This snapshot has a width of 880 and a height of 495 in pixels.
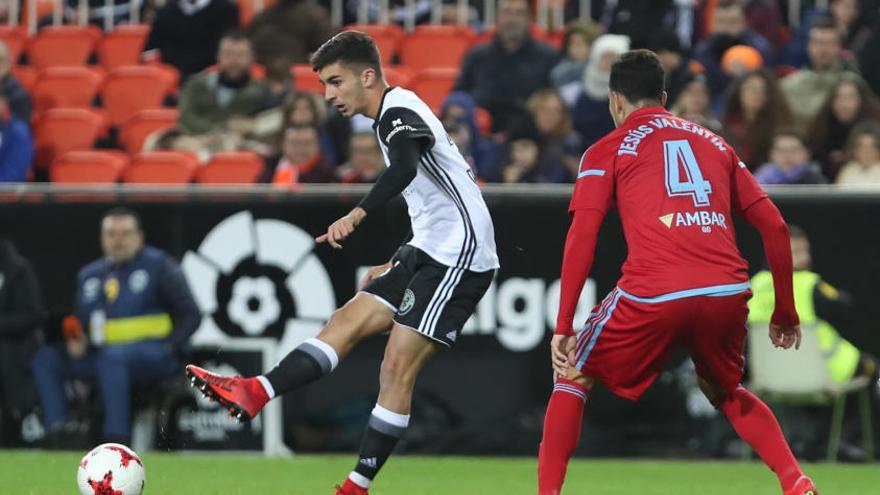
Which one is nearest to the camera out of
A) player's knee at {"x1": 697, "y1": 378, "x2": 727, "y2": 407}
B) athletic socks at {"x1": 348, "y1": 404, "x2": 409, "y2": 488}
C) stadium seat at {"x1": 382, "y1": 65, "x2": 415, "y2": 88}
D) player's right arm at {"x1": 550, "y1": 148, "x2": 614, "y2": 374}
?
player's right arm at {"x1": 550, "y1": 148, "x2": 614, "y2": 374}

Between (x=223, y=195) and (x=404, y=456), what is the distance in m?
2.06

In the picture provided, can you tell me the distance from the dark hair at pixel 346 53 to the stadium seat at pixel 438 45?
300 inches

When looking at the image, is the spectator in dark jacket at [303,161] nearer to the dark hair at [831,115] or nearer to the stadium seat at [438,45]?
the stadium seat at [438,45]

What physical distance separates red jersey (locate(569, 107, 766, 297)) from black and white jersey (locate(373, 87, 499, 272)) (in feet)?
2.81

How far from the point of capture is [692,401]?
10883 millimetres

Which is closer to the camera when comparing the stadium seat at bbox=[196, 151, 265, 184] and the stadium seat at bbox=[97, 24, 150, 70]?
the stadium seat at bbox=[196, 151, 265, 184]

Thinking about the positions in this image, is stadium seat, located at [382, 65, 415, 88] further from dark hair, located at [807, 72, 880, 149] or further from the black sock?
the black sock

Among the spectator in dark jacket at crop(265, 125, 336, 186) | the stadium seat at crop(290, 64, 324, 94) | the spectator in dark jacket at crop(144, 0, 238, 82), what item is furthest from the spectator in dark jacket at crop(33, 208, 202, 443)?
the spectator in dark jacket at crop(144, 0, 238, 82)

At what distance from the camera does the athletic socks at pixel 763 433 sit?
22.4ft

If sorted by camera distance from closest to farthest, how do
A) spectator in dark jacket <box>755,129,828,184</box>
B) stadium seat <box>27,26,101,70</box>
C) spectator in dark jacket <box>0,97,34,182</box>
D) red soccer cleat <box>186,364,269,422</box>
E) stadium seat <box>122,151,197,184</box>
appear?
red soccer cleat <box>186,364,269,422</box>
spectator in dark jacket <box>755,129,828,184</box>
stadium seat <box>122,151,197,184</box>
spectator in dark jacket <box>0,97,34,182</box>
stadium seat <box>27,26,101,70</box>

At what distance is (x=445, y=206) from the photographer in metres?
7.42

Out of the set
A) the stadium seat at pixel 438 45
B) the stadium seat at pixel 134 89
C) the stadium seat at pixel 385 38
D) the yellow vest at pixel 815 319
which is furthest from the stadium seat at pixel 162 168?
the yellow vest at pixel 815 319

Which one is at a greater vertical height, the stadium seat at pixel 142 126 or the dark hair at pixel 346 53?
the dark hair at pixel 346 53

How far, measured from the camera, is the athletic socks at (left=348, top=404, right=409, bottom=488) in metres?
7.21
